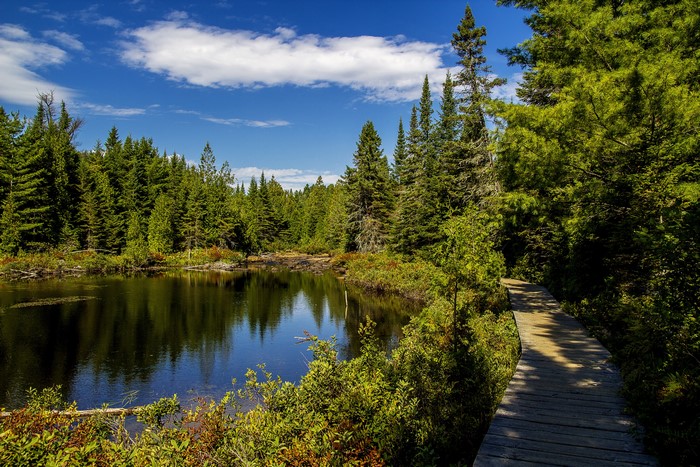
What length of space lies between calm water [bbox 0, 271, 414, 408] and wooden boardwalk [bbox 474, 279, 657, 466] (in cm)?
1034

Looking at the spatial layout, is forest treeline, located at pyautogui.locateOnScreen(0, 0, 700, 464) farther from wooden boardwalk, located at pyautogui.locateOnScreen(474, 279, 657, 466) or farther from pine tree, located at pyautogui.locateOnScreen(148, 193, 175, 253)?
pine tree, located at pyautogui.locateOnScreen(148, 193, 175, 253)

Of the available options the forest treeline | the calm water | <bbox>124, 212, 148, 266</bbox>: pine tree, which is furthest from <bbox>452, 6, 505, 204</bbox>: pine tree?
<bbox>124, 212, 148, 266</bbox>: pine tree

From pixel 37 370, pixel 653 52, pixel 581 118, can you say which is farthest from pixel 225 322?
pixel 653 52

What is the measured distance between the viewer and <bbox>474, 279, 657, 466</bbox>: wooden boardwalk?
15.0 feet

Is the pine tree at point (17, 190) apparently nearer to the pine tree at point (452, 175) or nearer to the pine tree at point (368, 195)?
the pine tree at point (368, 195)

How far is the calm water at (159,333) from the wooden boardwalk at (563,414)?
33.9ft

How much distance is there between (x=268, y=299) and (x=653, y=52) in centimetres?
2804

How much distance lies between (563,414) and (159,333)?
20978 mm

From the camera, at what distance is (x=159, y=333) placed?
2172 cm

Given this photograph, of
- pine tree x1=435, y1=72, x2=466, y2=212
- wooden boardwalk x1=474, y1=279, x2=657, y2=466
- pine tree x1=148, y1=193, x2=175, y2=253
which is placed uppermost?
pine tree x1=435, y1=72, x2=466, y2=212

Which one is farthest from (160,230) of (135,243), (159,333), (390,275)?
(159,333)

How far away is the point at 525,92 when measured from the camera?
1035 inches

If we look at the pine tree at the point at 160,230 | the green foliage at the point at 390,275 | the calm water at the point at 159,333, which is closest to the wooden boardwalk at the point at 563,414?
A: the calm water at the point at 159,333

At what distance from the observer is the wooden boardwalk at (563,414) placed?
458 cm
